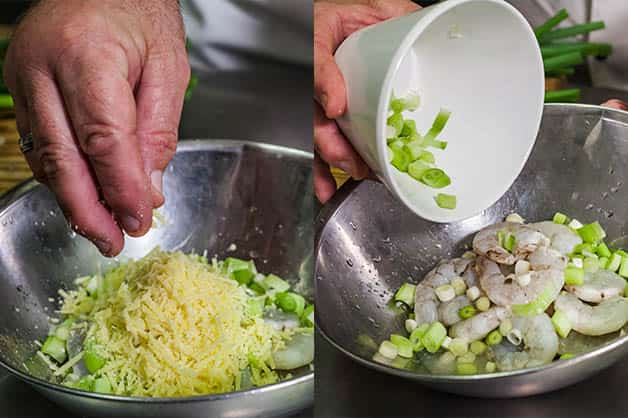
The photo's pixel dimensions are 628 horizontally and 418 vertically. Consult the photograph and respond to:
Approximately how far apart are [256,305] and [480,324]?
23 cm

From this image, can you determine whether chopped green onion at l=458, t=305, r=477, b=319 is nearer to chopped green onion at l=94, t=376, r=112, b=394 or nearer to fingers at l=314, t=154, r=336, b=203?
fingers at l=314, t=154, r=336, b=203

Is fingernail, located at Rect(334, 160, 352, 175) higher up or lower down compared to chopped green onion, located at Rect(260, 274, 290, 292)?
higher up

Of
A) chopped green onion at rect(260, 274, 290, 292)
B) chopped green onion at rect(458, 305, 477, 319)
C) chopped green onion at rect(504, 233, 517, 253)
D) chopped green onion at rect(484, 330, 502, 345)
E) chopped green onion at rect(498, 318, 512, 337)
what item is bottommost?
chopped green onion at rect(260, 274, 290, 292)

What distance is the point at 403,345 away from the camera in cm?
50

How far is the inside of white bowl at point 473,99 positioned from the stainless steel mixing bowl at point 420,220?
0.02 meters

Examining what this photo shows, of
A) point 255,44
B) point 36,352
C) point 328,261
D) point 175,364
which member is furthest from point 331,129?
point 255,44

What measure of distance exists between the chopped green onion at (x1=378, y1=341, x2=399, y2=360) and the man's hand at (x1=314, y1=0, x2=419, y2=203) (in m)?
→ 0.12

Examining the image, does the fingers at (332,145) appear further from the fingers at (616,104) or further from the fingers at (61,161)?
the fingers at (616,104)

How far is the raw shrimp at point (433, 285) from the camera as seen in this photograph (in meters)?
0.54

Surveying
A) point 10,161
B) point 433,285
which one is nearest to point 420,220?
point 433,285

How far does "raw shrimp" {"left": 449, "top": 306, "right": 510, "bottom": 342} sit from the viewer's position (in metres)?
0.51

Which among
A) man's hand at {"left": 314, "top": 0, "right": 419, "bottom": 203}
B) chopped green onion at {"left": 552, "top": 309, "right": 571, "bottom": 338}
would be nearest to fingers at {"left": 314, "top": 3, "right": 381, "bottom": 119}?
man's hand at {"left": 314, "top": 0, "right": 419, "bottom": 203}

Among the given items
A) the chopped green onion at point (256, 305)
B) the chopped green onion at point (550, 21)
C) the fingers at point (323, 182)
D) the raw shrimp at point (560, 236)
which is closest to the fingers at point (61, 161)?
the fingers at point (323, 182)

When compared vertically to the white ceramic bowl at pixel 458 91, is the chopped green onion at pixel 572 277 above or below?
below
